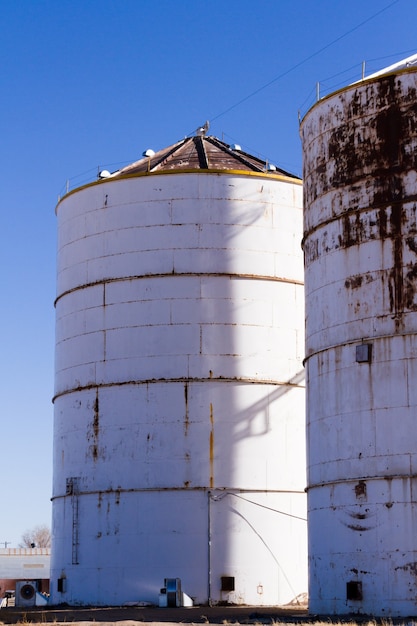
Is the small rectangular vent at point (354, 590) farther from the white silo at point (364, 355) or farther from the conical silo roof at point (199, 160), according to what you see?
the conical silo roof at point (199, 160)

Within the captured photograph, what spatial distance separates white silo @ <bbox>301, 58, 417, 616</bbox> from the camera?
23.7m

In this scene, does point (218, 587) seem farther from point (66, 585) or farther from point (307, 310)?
point (307, 310)

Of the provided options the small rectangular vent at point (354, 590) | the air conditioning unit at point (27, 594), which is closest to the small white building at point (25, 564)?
the air conditioning unit at point (27, 594)

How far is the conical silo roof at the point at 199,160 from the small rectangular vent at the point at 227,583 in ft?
36.3

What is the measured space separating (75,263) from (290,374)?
7.01 metres

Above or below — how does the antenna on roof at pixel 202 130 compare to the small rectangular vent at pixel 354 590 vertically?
above

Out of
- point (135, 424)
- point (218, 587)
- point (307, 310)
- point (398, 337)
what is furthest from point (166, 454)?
point (398, 337)

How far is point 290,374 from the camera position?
3225 centimetres

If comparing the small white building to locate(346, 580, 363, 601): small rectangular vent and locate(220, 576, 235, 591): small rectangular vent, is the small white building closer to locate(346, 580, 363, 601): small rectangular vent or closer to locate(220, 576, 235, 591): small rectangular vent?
locate(220, 576, 235, 591): small rectangular vent

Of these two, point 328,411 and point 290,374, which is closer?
point 328,411

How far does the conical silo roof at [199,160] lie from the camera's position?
111ft

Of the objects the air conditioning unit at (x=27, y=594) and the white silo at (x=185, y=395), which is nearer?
the white silo at (x=185, y=395)

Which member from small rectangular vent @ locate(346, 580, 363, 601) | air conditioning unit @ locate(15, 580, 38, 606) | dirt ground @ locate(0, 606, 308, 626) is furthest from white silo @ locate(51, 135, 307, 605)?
small rectangular vent @ locate(346, 580, 363, 601)

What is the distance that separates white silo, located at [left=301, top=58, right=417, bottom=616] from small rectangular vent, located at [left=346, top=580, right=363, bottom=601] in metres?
0.02
